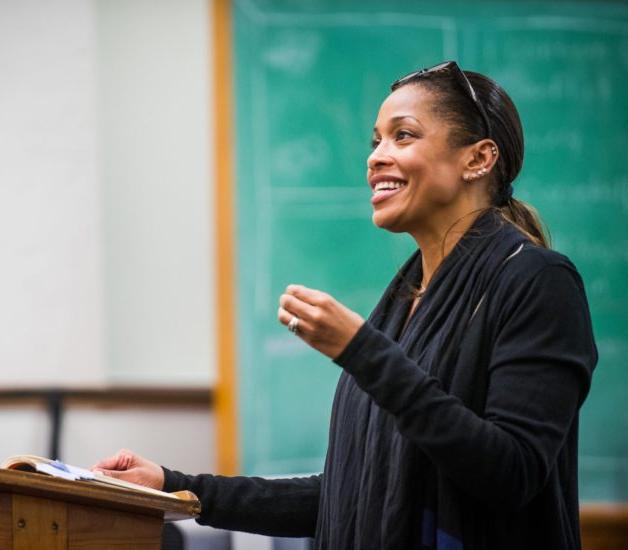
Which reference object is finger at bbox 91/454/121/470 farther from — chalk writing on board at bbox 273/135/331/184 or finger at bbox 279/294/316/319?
chalk writing on board at bbox 273/135/331/184

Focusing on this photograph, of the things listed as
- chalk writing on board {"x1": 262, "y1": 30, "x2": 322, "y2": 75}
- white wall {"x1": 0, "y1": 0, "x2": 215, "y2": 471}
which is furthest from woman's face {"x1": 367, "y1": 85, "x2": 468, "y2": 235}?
white wall {"x1": 0, "y1": 0, "x2": 215, "y2": 471}

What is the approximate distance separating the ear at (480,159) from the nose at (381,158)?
12cm

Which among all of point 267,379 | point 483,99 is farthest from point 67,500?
point 267,379

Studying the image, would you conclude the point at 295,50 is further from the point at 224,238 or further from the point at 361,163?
the point at 224,238

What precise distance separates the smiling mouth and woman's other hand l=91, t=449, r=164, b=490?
553mm

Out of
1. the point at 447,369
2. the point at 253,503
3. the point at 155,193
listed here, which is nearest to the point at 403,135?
the point at 447,369

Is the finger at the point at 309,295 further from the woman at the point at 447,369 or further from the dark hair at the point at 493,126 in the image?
the dark hair at the point at 493,126

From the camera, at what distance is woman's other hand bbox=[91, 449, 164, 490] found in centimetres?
162

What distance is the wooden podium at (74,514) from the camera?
49.8 inches

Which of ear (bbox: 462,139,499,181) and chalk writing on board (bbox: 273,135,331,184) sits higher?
chalk writing on board (bbox: 273,135,331,184)

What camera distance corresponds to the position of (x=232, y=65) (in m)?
3.15

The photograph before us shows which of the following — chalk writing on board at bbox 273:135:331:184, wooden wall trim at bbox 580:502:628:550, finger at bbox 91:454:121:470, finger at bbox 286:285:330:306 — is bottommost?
wooden wall trim at bbox 580:502:628:550

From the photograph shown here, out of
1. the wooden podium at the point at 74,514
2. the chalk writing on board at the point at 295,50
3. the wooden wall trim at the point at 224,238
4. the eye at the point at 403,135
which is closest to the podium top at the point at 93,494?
the wooden podium at the point at 74,514

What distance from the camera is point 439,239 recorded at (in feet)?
5.25
